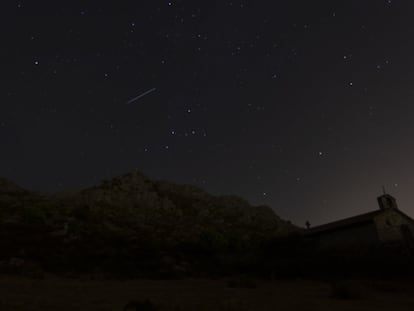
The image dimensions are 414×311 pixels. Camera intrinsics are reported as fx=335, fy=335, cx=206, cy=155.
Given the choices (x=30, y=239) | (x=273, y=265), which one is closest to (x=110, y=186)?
(x=30, y=239)

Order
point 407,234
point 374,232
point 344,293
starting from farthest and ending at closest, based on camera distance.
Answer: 1. point 407,234
2. point 374,232
3. point 344,293

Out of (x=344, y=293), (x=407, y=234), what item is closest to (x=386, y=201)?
(x=407, y=234)

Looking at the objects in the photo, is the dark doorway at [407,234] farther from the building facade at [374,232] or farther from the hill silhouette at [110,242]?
the hill silhouette at [110,242]

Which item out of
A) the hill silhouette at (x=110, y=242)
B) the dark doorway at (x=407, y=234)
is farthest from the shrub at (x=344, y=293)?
the dark doorway at (x=407, y=234)

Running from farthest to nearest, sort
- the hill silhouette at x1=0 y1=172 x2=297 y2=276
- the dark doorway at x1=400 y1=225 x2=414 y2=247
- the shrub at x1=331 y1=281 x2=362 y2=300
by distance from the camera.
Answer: the dark doorway at x1=400 y1=225 x2=414 y2=247, the hill silhouette at x1=0 y1=172 x2=297 y2=276, the shrub at x1=331 y1=281 x2=362 y2=300

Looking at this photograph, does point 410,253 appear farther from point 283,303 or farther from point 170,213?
point 170,213

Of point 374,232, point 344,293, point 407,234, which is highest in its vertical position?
point 374,232

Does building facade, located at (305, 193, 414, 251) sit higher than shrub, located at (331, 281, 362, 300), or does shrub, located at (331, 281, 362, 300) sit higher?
building facade, located at (305, 193, 414, 251)

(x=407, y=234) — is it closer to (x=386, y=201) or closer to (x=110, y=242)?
(x=386, y=201)

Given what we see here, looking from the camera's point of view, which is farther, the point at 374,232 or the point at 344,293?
the point at 374,232

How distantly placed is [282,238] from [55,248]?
62.1ft

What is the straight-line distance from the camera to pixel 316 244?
1184 inches

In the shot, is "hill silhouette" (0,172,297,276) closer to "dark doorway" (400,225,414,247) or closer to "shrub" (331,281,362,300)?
"shrub" (331,281,362,300)

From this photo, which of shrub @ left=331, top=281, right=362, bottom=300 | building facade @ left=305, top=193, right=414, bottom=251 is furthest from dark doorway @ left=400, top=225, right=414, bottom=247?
shrub @ left=331, top=281, right=362, bottom=300
